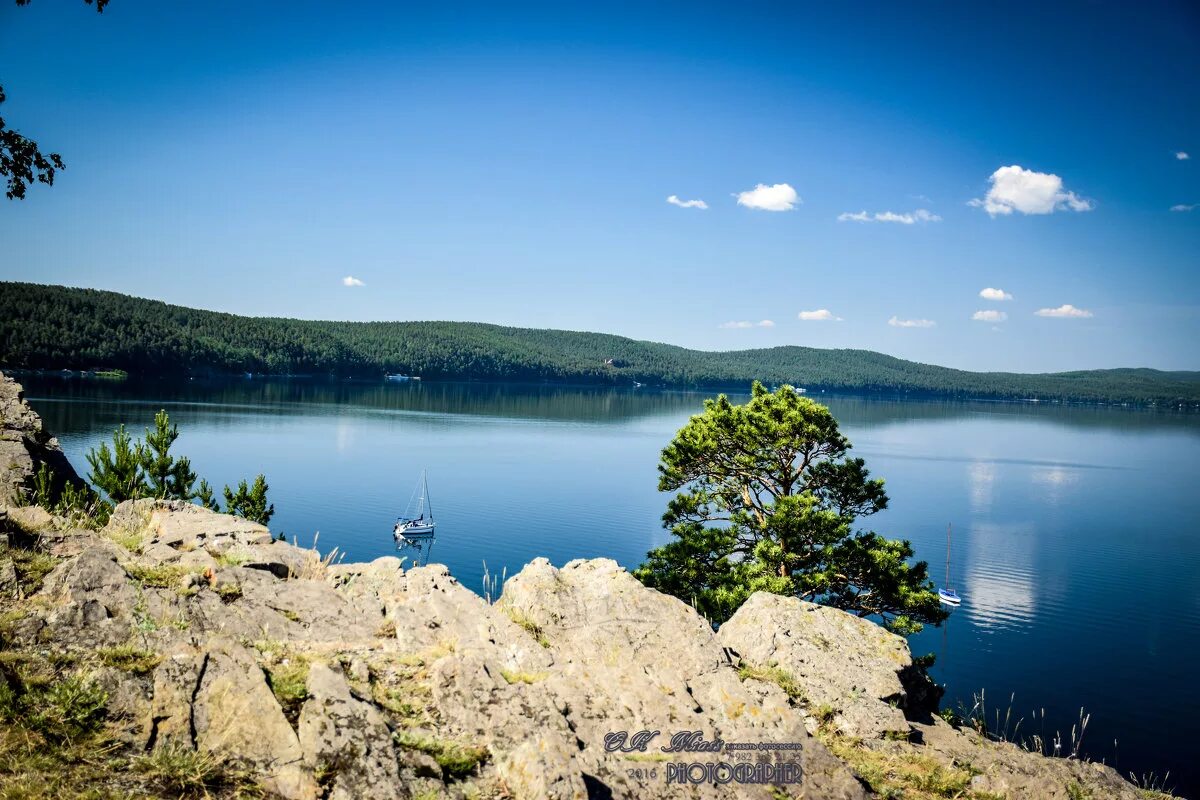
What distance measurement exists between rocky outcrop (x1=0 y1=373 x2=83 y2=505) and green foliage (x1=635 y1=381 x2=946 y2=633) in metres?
16.4

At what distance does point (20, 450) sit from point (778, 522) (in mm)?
19228

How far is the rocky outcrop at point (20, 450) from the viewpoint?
42.7ft

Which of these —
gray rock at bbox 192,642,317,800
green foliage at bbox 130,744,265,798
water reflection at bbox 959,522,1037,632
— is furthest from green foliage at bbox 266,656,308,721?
water reflection at bbox 959,522,1037,632

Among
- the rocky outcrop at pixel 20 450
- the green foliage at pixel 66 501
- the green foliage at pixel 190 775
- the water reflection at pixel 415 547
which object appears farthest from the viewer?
the water reflection at pixel 415 547

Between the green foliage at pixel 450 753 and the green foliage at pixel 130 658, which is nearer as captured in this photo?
the green foliage at pixel 450 753

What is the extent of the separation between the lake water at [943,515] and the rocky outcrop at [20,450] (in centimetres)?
2503

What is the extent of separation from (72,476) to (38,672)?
13.1 meters

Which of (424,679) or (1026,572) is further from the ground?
(424,679)

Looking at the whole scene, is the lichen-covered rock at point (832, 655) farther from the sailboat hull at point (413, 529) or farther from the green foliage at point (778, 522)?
the sailboat hull at point (413, 529)

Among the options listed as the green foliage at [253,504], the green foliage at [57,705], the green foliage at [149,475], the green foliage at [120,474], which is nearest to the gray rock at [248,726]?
the green foliage at [57,705]

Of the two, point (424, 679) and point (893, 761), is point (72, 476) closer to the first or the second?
point (424, 679)

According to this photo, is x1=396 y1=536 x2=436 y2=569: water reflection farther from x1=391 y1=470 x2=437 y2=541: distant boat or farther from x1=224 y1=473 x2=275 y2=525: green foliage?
x1=224 y1=473 x2=275 y2=525: green foliage

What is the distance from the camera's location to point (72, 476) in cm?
1620

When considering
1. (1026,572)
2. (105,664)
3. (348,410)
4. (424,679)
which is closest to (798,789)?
(424,679)
